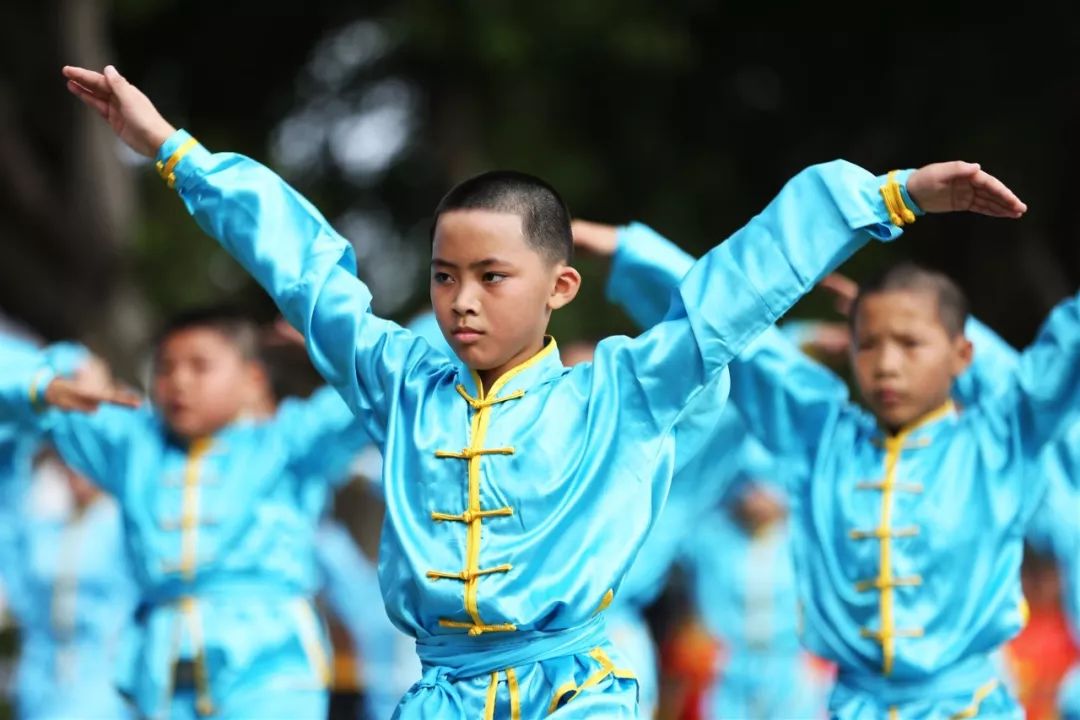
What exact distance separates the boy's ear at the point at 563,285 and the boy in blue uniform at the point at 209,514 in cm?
233

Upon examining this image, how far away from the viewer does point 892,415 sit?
5488mm

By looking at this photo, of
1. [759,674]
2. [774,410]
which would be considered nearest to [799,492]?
[774,410]

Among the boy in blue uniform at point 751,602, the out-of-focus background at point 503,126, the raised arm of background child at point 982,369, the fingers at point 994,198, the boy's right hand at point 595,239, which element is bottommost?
the boy in blue uniform at point 751,602

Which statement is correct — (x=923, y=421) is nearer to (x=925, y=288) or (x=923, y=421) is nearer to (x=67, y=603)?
(x=925, y=288)

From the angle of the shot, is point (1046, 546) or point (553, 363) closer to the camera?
point (553, 363)

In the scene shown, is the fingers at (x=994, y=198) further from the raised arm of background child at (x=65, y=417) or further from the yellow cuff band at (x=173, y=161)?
the raised arm of background child at (x=65, y=417)

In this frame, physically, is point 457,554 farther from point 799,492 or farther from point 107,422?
point 107,422

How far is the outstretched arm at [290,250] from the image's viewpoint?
172 inches

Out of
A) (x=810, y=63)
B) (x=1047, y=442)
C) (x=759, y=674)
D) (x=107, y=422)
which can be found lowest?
(x=759, y=674)

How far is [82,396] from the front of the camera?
5.99m

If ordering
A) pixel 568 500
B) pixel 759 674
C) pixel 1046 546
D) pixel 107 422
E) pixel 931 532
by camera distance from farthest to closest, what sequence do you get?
1. pixel 759 674
2. pixel 1046 546
3. pixel 107 422
4. pixel 931 532
5. pixel 568 500

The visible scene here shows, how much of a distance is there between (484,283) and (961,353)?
82.1 inches

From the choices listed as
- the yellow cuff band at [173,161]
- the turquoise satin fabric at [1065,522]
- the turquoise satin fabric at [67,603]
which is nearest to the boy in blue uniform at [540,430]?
the yellow cuff band at [173,161]

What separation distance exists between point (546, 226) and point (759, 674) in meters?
6.89
